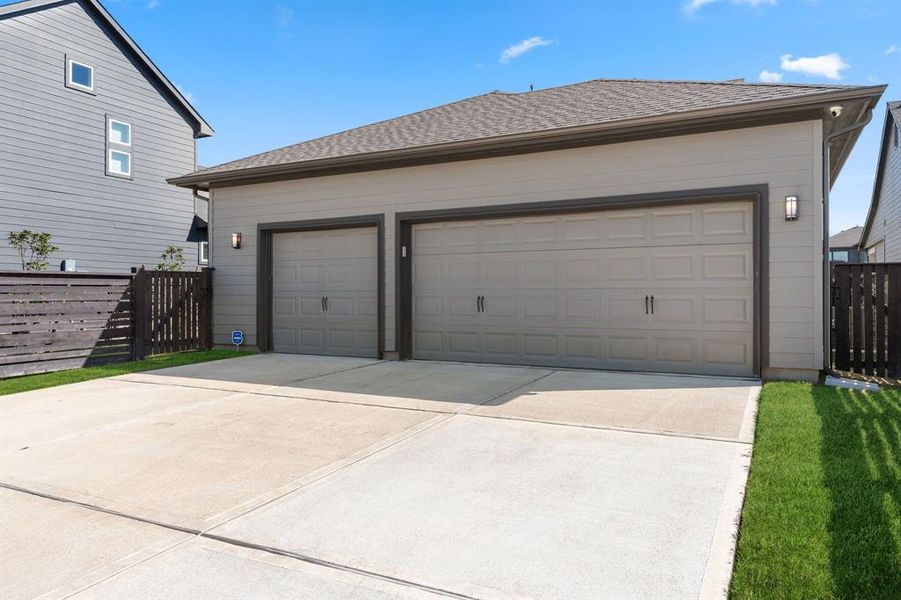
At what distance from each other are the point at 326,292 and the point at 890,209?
14983 millimetres

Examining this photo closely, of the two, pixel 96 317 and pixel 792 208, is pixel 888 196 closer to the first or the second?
pixel 792 208

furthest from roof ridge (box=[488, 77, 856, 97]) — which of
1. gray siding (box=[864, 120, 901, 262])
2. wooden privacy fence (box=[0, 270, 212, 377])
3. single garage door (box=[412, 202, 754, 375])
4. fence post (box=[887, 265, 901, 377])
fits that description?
gray siding (box=[864, 120, 901, 262])

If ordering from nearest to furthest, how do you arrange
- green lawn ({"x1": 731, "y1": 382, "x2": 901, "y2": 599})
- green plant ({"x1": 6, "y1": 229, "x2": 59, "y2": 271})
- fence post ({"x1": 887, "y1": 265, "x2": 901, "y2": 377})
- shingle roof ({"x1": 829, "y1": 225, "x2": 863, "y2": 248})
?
green lawn ({"x1": 731, "y1": 382, "x2": 901, "y2": 599}) → fence post ({"x1": 887, "y1": 265, "x2": 901, "y2": 377}) → green plant ({"x1": 6, "y1": 229, "x2": 59, "y2": 271}) → shingle roof ({"x1": 829, "y1": 225, "x2": 863, "y2": 248})

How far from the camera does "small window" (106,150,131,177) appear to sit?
41.0 ft

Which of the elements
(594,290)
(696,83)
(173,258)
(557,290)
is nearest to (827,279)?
(594,290)

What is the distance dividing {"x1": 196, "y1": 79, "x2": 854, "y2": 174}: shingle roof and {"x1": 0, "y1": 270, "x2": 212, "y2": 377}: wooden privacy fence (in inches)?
94.1

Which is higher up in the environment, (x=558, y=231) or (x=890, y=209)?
(x=890, y=209)

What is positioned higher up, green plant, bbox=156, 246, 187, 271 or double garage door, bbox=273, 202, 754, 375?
green plant, bbox=156, 246, 187, 271

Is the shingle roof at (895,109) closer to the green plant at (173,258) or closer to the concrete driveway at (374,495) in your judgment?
the concrete driveway at (374,495)

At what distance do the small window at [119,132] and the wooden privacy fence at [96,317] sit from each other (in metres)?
5.37

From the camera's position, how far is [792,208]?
6.12 meters

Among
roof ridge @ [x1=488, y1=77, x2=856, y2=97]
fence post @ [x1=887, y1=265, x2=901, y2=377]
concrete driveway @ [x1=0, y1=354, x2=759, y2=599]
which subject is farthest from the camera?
roof ridge @ [x1=488, y1=77, x2=856, y2=97]

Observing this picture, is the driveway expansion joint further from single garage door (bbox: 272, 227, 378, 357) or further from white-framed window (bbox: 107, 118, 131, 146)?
white-framed window (bbox: 107, 118, 131, 146)

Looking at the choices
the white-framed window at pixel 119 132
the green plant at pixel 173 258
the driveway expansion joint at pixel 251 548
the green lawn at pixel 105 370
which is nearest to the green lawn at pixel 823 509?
the driveway expansion joint at pixel 251 548
